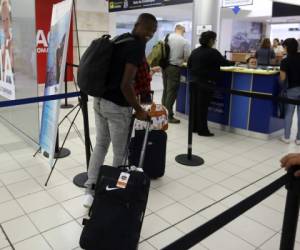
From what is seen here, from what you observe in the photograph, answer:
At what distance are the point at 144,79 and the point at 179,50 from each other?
9.01 ft

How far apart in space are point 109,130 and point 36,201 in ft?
2.98

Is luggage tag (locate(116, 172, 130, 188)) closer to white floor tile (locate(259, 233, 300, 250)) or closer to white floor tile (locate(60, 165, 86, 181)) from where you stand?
white floor tile (locate(259, 233, 300, 250))

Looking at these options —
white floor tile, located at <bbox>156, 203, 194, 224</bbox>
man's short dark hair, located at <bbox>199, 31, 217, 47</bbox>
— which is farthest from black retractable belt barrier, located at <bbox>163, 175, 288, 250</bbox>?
man's short dark hair, located at <bbox>199, 31, 217, 47</bbox>

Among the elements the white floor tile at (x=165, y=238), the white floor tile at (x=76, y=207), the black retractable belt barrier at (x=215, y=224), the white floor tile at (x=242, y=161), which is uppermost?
the black retractable belt barrier at (x=215, y=224)

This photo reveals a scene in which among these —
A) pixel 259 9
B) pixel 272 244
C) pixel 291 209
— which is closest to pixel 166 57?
pixel 272 244

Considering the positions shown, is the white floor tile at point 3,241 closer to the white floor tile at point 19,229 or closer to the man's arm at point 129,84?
the white floor tile at point 19,229

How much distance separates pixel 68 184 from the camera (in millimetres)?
3004

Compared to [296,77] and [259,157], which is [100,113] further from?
[296,77]

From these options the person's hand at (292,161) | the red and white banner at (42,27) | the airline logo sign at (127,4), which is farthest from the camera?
the airline logo sign at (127,4)

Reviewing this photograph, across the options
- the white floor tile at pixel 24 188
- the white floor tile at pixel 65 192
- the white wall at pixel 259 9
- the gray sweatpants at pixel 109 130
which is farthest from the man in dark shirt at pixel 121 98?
the white wall at pixel 259 9

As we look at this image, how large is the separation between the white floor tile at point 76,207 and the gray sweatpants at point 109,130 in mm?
161

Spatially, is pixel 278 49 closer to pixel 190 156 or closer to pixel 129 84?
pixel 190 156

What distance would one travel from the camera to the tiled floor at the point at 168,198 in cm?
223

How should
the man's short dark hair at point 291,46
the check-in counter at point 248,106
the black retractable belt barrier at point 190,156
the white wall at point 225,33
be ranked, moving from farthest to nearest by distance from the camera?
the white wall at point 225,33 < the check-in counter at point 248,106 < the man's short dark hair at point 291,46 < the black retractable belt barrier at point 190,156
